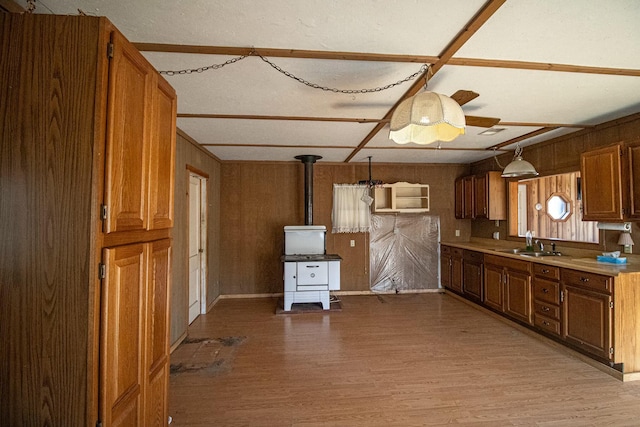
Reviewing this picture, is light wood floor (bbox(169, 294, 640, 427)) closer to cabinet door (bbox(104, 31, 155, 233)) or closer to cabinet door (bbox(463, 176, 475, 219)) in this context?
cabinet door (bbox(104, 31, 155, 233))

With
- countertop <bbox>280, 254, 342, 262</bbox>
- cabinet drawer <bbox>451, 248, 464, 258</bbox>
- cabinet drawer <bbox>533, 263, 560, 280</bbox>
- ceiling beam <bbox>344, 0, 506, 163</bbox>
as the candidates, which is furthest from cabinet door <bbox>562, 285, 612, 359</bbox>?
Answer: countertop <bbox>280, 254, 342, 262</bbox>

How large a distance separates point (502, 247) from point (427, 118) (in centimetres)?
389

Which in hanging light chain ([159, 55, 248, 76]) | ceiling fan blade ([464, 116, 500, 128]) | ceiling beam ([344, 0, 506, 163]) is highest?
hanging light chain ([159, 55, 248, 76])

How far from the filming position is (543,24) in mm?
1514

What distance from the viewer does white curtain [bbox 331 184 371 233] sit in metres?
5.17

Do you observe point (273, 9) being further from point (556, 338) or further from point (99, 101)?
point (556, 338)

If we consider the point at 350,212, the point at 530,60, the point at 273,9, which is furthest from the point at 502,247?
the point at 273,9

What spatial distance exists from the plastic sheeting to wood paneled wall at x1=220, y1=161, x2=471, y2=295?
0.70 feet

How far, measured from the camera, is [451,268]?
16.4 ft

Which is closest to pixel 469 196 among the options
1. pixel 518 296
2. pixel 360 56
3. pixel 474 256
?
pixel 474 256

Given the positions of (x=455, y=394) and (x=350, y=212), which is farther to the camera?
(x=350, y=212)

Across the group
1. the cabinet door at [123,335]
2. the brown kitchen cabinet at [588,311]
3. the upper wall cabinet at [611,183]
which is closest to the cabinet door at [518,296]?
the brown kitchen cabinet at [588,311]

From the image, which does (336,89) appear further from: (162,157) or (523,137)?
(523,137)

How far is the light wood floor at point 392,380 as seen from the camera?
200 centimetres
